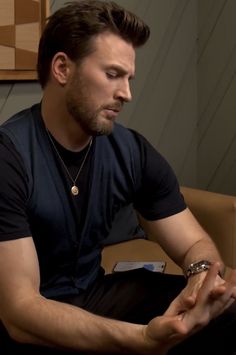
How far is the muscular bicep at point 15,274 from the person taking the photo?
1188 millimetres

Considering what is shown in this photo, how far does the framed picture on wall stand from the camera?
77.5 inches

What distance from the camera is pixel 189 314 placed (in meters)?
1.12

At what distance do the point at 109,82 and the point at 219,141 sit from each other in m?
1.63

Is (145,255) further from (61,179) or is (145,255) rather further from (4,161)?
(4,161)

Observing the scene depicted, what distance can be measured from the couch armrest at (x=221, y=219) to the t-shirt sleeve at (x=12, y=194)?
3.14 ft

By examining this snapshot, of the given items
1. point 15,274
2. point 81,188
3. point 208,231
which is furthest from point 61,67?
point 208,231

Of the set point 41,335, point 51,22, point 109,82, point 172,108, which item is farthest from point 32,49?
point 41,335

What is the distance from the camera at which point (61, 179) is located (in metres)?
1.38

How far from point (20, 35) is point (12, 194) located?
956 mm

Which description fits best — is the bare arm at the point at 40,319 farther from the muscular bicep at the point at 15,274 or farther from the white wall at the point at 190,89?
the white wall at the point at 190,89

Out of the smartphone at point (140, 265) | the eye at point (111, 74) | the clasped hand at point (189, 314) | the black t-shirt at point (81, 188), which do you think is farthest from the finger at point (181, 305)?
the smartphone at point (140, 265)

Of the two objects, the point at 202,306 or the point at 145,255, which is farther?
the point at 145,255

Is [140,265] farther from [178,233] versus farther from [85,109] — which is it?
[85,109]

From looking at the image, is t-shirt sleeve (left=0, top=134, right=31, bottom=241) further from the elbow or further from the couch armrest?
the couch armrest
